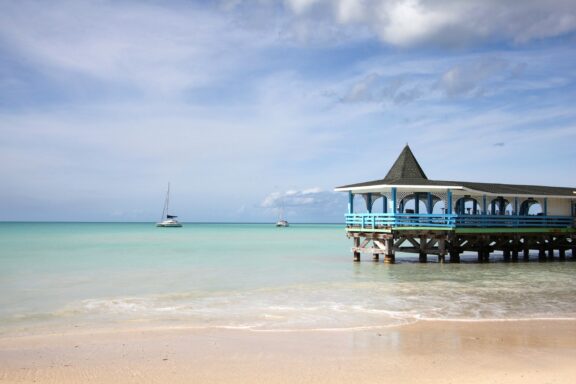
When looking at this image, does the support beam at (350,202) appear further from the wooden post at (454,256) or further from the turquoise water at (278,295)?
the wooden post at (454,256)

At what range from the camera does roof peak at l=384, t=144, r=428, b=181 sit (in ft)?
92.1

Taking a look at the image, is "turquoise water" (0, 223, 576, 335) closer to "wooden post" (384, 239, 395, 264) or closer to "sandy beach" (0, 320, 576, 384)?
"wooden post" (384, 239, 395, 264)

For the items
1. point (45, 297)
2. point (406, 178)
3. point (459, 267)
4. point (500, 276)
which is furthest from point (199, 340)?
point (406, 178)

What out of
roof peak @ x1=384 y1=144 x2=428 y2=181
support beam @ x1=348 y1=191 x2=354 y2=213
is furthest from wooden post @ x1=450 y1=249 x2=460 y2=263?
support beam @ x1=348 y1=191 x2=354 y2=213

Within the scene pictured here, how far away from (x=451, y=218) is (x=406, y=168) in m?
4.28

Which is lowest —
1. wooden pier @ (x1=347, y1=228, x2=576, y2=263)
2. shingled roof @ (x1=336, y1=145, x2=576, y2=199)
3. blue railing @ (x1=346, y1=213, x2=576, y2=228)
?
wooden pier @ (x1=347, y1=228, x2=576, y2=263)

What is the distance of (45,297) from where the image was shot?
16.5 metres

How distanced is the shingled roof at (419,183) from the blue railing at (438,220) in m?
1.41

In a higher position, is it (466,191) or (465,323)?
(466,191)

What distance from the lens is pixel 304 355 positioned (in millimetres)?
8453

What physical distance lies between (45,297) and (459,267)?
1774 centimetres

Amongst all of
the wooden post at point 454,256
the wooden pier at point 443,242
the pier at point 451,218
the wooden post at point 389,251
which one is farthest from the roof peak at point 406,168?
the wooden post at point 454,256

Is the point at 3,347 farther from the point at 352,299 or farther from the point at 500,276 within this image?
the point at 500,276

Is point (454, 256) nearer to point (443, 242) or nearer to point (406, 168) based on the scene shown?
point (443, 242)
